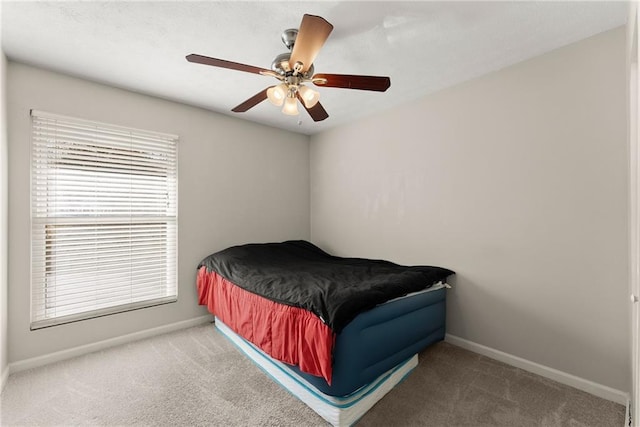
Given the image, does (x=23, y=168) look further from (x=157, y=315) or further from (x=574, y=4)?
(x=574, y=4)

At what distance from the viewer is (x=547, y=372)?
2.14 m

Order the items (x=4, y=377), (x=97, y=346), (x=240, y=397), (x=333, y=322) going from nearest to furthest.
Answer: (x=333, y=322), (x=240, y=397), (x=4, y=377), (x=97, y=346)

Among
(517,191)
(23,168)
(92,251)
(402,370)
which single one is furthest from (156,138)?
(517,191)

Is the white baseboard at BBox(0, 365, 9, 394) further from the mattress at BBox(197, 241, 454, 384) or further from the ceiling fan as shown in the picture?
the ceiling fan

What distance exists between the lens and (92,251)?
2623 mm

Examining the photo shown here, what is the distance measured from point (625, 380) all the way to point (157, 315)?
375 cm

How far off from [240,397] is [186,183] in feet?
7.14

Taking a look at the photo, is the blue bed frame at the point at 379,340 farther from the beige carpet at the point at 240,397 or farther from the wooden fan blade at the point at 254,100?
the wooden fan blade at the point at 254,100

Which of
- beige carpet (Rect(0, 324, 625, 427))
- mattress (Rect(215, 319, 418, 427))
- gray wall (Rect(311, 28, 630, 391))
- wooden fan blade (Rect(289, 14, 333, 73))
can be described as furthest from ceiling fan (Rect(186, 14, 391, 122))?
beige carpet (Rect(0, 324, 625, 427))

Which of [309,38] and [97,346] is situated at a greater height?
[309,38]

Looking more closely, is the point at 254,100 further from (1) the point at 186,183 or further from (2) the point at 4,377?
(2) the point at 4,377

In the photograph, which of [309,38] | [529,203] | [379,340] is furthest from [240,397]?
[529,203]

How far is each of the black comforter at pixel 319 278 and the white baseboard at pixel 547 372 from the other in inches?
24.6

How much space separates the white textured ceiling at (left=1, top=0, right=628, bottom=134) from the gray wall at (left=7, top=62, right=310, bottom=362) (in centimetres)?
24
